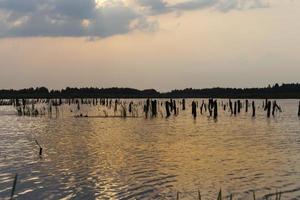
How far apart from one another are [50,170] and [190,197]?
699cm

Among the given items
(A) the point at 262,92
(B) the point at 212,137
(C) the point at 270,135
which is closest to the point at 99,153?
(B) the point at 212,137

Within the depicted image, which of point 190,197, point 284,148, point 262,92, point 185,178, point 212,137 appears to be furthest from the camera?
point 262,92

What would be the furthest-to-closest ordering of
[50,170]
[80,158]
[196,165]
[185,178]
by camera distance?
1. [80,158]
2. [196,165]
3. [50,170]
4. [185,178]

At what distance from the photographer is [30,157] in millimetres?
23906

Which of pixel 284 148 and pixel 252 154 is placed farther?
pixel 284 148

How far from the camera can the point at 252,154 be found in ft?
81.9

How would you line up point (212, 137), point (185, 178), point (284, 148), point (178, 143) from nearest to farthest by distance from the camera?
point (185, 178)
point (284, 148)
point (178, 143)
point (212, 137)

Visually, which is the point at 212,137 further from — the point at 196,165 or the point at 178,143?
the point at 196,165

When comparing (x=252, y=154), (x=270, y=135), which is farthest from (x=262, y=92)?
(x=252, y=154)

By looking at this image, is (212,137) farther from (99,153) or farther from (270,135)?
(99,153)

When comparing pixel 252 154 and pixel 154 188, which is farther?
pixel 252 154

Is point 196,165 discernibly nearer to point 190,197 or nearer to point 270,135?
point 190,197

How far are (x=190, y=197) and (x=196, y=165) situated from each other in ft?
20.9

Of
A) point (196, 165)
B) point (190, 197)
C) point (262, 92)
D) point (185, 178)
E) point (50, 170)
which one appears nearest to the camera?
point (190, 197)
